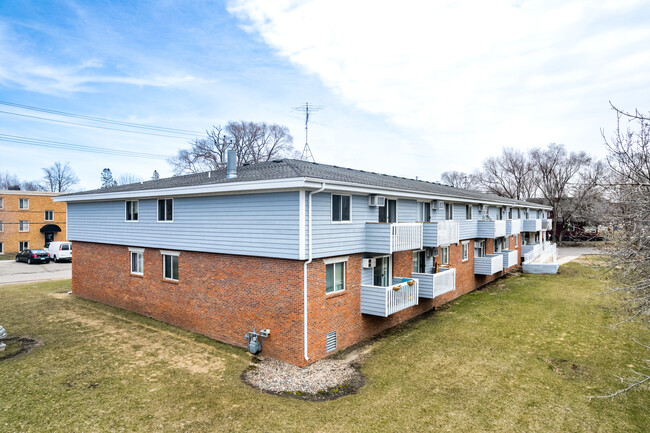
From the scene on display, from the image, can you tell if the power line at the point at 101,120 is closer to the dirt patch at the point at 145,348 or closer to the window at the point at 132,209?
the window at the point at 132,209

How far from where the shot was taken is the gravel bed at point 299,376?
9.52 m

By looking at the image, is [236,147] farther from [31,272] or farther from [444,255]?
[444,255]

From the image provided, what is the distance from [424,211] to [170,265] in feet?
37.8

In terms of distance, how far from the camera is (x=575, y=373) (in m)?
10.4

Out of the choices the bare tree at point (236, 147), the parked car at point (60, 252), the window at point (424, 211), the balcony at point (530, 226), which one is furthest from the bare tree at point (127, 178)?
the window at point (424, 211)

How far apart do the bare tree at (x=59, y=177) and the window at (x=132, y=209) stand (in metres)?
62.4

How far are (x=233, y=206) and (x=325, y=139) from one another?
30.4 meters

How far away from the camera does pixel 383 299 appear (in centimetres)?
1253

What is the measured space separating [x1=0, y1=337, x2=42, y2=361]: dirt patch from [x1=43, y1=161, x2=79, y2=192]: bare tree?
214 feet

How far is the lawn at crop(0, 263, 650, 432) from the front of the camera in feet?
25.6

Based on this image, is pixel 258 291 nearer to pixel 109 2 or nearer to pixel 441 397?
pixel 441 397

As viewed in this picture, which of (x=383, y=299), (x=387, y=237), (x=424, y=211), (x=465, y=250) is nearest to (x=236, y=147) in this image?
(x=465, y=250)

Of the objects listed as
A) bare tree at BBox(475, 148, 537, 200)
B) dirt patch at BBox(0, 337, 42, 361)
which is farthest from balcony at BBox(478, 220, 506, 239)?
bare tree at BBox(475, 148, 537, 200)

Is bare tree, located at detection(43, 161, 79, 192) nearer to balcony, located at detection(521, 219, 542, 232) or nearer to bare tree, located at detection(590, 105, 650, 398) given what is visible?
balcony, located at detection(521, 219, 542, 232)
